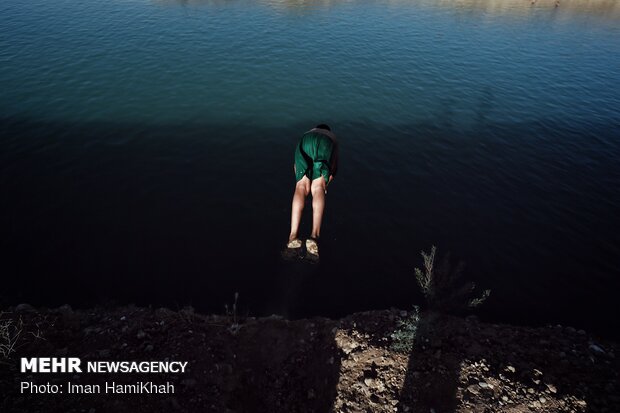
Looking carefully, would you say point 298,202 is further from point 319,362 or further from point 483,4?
point 483,4

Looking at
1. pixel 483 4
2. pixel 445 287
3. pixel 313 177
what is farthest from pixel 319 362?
pixel 483 4

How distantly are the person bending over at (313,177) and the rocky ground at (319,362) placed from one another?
1.79 m

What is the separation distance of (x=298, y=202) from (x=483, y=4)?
167 feet

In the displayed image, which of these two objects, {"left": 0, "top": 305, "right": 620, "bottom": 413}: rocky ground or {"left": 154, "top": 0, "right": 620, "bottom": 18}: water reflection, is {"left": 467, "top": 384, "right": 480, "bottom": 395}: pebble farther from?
{"left": 154, "top": 0, "right": 620, "bottom": 18}: water reflection

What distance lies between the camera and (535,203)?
39.6ft

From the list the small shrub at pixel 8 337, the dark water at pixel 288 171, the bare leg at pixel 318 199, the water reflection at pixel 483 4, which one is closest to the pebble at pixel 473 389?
the dark water at pixel 288 171

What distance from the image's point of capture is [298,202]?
25.3ft

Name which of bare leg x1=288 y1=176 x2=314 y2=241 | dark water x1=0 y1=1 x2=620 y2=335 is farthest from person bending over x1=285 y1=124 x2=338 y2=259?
dark water x1=0 y1=1 x2=620 y2=335

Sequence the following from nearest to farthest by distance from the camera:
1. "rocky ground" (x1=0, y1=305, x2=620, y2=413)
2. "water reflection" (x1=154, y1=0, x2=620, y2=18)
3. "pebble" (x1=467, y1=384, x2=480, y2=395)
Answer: "rocky ground" (x1=0, y1=305, x2=620, y2=413) < "pebble" (x1=467, y1=384, x2=480, y2=395) < "water reflection" (x1=154, y1=0, x2=620, y2=18)

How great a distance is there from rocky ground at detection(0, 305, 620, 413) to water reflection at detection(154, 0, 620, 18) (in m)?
38.2

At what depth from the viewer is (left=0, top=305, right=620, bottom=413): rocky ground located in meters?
5.37

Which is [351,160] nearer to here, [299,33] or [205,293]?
[205,293]

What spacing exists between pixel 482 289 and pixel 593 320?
2698mm

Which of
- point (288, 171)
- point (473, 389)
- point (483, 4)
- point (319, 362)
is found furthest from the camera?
point (483, 4)
